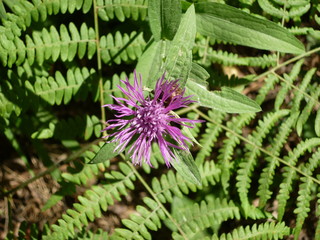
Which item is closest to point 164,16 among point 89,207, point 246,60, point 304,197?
point 246,60

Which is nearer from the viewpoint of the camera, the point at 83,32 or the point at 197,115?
the point at 83,32

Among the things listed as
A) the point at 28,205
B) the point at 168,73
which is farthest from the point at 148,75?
the point at 28,205

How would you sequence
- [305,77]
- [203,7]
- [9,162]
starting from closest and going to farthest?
1. [203,7]
2. [305,77]
3. [9,162]

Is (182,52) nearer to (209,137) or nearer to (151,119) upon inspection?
(151,119)

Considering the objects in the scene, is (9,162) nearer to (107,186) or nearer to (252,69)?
(107,186)

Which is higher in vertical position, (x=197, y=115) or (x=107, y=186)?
(x=197, y=115)

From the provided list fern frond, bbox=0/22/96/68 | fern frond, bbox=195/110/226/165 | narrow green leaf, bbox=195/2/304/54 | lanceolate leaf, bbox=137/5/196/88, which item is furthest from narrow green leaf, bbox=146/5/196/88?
fern frond, bbox=195/110/226/165

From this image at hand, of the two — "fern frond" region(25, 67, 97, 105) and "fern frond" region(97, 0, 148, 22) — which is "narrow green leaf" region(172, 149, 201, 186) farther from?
"fern frond" region(97, 0, 148, 22)
